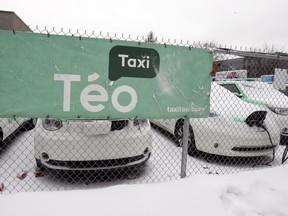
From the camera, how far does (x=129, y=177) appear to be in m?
3.81

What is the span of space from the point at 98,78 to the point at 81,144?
1.03m

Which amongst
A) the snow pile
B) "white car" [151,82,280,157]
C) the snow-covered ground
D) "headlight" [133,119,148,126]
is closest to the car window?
"white car" [151,82,280,157]

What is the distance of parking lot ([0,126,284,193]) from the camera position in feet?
11.6

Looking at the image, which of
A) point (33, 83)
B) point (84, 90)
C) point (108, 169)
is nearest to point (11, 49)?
point (33, 83)

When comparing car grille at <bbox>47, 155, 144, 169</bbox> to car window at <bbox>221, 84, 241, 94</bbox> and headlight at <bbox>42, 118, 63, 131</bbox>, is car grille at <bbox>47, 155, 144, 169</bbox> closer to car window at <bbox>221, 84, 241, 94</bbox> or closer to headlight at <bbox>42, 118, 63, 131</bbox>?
headlight at <bbox>42, 118, 63, 131</bbox>

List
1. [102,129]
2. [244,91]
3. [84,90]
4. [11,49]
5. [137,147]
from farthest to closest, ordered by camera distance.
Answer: [244,91] < [137,147] < [102,129] < [84,90] < [11,49]

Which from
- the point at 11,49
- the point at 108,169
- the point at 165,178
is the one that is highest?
the point at 11,49

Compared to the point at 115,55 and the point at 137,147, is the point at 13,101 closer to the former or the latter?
the point at 115,55

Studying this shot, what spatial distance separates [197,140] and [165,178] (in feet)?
3.69

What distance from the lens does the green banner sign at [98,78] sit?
8.06ft

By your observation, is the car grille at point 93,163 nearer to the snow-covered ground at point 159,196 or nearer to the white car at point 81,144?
the white car at point 81,144

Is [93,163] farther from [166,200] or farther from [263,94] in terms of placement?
[263,94]

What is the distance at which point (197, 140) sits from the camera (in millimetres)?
4648

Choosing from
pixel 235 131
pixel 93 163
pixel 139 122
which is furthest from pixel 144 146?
pixel 235 131
